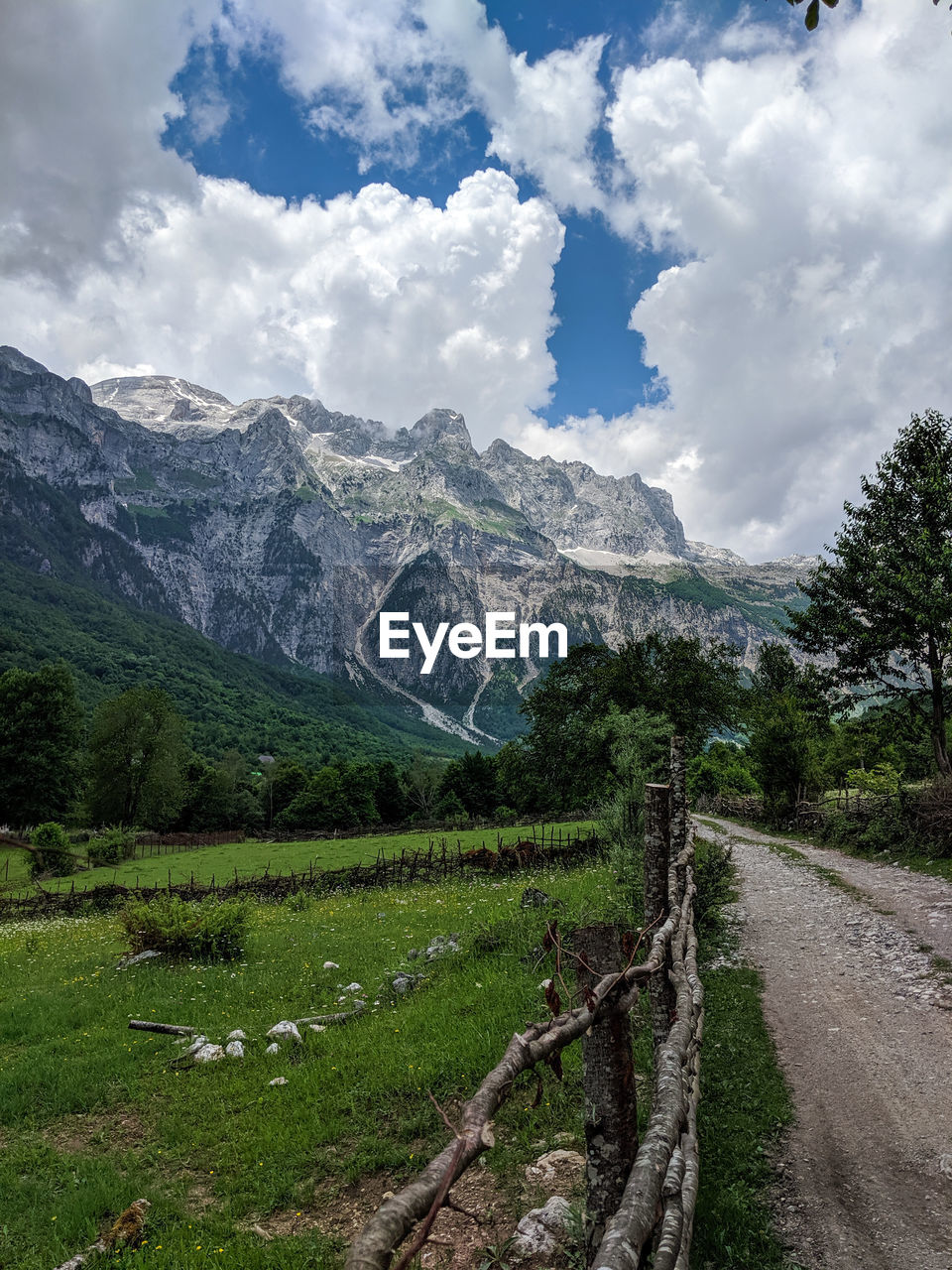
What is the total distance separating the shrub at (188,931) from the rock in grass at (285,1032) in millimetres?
6442

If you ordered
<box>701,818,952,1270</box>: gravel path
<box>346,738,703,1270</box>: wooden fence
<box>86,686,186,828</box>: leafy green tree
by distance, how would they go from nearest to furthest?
<box>346,738,703,1270</box>: wooden fence → <box>701,818,952,1270</box>: gravel path → <box>86,686,186,828</box>: leafy green tree

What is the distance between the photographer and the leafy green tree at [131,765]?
6103 cm

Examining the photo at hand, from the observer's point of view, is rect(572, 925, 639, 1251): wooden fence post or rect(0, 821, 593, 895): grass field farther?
rect(0, 821, 593, 895): grass field

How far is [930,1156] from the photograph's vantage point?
536cm

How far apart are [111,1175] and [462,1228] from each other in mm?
4121

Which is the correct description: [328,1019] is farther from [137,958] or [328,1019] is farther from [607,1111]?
Answer: [607,1111]

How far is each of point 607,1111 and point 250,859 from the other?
49.2 m

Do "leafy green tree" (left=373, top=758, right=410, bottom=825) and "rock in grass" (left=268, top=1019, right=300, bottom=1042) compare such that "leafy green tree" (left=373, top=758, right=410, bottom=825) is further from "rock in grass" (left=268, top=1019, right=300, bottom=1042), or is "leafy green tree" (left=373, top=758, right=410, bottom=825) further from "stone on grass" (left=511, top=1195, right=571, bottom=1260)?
"stone on grass" (left=511, top=1195, right=571, bottom=1260)

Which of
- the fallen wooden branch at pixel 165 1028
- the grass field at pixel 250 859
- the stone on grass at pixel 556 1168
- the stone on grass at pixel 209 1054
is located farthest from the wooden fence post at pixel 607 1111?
the grass field at pixel 250 859

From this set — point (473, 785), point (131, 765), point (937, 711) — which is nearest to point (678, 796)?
point (937, 711)

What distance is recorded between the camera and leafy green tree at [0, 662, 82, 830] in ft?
187

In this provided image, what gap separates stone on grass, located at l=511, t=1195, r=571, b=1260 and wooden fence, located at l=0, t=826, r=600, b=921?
24.9m

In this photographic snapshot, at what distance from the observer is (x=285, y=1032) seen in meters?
10.1

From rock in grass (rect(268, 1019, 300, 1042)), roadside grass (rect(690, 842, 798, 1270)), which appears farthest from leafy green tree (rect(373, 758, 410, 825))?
roadside grass (rect(690, 842, 798, 1270))
